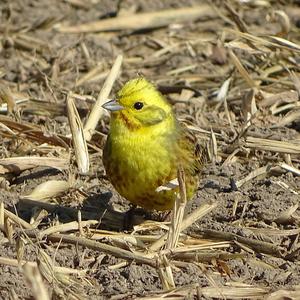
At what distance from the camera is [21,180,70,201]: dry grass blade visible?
6.73 m

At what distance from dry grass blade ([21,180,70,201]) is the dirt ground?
0.01 meters

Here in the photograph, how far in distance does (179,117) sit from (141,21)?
2.43 metres

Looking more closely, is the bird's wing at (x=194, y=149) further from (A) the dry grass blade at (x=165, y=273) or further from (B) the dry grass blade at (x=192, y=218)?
(A) the dry grass blade at (x=165, y=273)

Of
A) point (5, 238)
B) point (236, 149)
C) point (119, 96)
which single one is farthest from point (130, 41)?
point (5, 238)

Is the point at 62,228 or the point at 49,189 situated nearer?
the point at 62,228

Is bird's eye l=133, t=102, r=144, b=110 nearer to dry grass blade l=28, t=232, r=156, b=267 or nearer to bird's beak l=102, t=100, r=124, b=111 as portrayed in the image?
bird's beak l=102, t=100, r=124, b=111

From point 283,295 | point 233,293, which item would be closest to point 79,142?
point 233,293

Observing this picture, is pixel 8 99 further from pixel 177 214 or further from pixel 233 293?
pixel 233 293

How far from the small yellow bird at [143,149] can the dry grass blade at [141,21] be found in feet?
12.5

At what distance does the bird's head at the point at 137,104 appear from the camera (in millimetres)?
6293

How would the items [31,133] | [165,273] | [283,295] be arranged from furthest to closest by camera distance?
[31,133] → [165,273] → [283,295]

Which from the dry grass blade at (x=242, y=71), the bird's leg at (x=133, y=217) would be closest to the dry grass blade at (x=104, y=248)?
the bird's leg at (x=133, y=217)

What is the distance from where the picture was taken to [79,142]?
23.1ft

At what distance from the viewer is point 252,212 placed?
6547 mm
